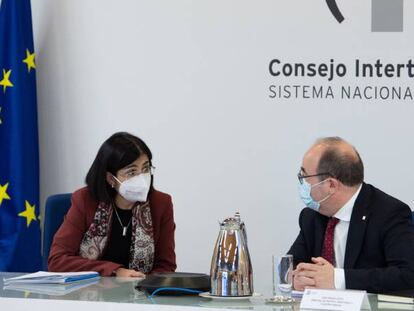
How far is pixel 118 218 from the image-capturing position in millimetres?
4387

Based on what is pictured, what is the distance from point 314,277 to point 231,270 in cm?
42

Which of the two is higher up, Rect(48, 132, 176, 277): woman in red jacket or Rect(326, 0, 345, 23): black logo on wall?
Rect(326, 0, 345, 23): black logo on wall

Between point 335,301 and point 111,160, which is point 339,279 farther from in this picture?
point 111,160

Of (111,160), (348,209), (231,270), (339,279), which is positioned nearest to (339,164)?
(348,209)

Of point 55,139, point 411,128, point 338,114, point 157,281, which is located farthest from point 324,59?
point 157,281

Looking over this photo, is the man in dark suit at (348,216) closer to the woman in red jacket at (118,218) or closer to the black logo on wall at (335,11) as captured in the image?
the woman in red jacket at (118,218)

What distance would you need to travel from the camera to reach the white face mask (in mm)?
4289

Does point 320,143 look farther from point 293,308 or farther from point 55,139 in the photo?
point 55,139

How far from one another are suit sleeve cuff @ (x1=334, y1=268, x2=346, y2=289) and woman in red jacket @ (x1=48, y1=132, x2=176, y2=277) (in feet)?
3.78

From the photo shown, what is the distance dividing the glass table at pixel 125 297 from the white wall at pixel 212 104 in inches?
71.2

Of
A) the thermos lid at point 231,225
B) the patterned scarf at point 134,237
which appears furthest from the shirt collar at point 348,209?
the patterned scarf at point 134,237

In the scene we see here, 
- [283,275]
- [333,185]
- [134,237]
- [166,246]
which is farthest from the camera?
[166,246]

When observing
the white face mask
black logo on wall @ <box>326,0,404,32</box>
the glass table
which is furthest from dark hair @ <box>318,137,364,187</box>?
black logo on wall @ <box>326,0,404,32</box>

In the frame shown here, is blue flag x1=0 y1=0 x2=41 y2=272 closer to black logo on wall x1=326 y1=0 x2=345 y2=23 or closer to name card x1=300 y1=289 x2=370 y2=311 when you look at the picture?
black logo on wall x1=326 y1=0 x2=345 y2=23
